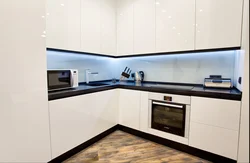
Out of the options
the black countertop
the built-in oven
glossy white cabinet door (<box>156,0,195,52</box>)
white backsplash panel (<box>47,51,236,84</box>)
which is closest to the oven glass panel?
the black countertop

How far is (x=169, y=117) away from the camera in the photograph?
2186 millimetres

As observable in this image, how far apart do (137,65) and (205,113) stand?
1.62m

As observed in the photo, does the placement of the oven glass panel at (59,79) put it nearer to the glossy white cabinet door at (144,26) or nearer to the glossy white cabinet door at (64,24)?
the glossy white cabinet door at (64,24)

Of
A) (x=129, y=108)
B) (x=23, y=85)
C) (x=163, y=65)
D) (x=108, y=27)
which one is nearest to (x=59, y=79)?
(x=23, y=85)

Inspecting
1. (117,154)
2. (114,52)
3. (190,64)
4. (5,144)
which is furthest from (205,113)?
(5,144)

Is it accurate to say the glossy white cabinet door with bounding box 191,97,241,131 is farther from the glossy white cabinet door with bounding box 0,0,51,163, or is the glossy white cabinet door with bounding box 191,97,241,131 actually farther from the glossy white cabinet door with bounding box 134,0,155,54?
the glossy white cabinet door with bounding box 0,0,51,163

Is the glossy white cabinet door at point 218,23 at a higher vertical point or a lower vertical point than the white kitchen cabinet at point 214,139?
higher

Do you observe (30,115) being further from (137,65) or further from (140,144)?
(137,65)

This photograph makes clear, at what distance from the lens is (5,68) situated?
1.27 meters

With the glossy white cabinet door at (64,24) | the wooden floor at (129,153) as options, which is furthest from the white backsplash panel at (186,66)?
the glossy white cabinet door at (64,24)

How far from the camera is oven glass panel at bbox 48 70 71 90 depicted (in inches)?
72.5

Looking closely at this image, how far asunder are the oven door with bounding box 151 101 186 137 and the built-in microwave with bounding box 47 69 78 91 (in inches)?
48.9

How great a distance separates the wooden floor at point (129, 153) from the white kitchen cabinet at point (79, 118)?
0.61ft

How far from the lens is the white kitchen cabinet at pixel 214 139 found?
5.57 feet
